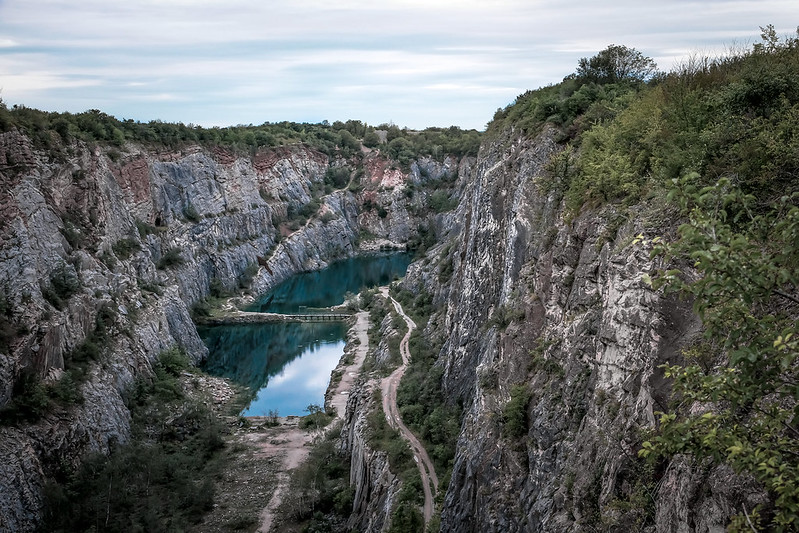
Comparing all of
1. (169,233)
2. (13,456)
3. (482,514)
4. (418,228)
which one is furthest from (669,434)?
(418,228)

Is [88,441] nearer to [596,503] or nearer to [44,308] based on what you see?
[44,308]

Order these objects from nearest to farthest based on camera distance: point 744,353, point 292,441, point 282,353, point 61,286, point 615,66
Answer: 1. point 744,353
2. point 615,66
3. point 61,286
4. point 292,441
5. point 282,353

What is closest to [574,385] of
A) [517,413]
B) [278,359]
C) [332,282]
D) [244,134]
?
[517,413]

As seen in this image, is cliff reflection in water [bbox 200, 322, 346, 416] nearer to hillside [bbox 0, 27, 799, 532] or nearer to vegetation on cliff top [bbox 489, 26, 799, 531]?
hillside [bbox 0, 27, 799, 532]

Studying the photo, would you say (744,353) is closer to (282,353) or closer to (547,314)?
(547,314)

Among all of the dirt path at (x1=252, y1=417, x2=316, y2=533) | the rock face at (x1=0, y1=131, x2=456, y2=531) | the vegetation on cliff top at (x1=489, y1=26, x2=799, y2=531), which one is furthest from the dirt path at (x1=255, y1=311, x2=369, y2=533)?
the vegetation on cliff top at (x1=489, y1=26, x2=799, y2=531)

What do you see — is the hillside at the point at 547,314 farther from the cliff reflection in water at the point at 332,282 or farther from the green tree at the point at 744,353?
the cliff reflection in water at the point at 332,282
